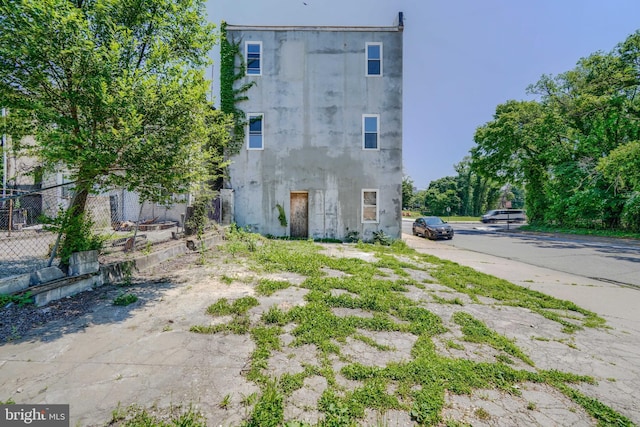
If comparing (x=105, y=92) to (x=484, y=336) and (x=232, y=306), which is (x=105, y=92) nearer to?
(x=232, y=306)

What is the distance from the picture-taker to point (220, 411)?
7.39 ft

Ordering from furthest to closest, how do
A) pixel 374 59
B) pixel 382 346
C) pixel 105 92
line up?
pixel 374 59 < pixel 105 92 < pixel 382 346

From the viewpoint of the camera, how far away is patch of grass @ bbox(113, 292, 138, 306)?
4.41 m

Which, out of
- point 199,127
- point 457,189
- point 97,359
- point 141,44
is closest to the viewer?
point 97,359

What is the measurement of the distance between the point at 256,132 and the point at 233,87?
2.48m

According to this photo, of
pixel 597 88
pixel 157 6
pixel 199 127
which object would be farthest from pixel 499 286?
pixel 597 88

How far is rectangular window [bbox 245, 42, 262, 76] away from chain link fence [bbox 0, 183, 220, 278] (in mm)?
6590

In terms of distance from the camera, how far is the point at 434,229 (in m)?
17.2

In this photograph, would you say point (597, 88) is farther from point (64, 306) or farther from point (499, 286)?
point (64, 306)

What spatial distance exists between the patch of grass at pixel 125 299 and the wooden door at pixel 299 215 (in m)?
8.62

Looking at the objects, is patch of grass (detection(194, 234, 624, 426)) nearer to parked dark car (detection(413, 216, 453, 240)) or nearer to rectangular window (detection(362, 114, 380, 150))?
rectangular window (detection(362, 114, 380, 150))

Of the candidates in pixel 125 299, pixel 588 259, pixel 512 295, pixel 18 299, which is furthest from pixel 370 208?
pixel 18 299

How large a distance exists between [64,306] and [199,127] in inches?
140

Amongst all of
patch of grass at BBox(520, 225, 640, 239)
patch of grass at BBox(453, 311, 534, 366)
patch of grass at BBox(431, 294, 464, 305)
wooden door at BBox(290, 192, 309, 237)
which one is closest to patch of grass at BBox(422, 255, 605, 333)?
patch of grass at BBox(431, 294, 464, 305)
